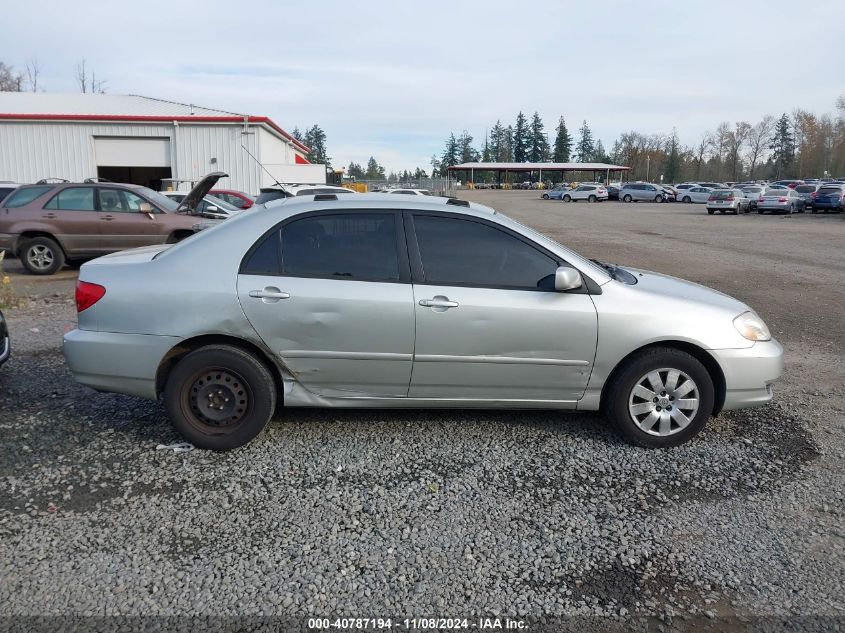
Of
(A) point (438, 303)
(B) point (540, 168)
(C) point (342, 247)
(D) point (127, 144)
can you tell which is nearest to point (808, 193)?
(D) point (127, 144)

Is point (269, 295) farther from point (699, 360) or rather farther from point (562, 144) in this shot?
point (562, 144)

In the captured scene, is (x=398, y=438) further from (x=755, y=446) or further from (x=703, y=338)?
(x=755, y=446)

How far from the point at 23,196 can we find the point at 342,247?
10.1 metres

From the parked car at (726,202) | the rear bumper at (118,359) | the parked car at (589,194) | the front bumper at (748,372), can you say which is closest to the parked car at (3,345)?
the rear bumper at (118,359)

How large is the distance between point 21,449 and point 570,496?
3.51m

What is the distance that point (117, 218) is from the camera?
1189 centimetres

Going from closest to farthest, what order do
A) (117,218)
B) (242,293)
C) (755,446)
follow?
(242,293) < (755,446) < (117,218)

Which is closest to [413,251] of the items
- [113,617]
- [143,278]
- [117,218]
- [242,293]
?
→ [242,293]

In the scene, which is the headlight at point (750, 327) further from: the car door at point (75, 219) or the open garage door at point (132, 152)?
the open garage door at point (132, 152)

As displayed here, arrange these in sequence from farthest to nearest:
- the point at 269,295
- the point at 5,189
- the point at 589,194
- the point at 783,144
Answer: the point at 783,144, the point at 589,194, the point at 5,189, the point at 269,295

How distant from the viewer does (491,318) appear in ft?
14.0

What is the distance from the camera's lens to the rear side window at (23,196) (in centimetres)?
1171

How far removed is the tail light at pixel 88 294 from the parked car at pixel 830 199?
4063 cm

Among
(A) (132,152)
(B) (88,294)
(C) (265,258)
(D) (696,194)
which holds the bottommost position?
(B) (88,294)
